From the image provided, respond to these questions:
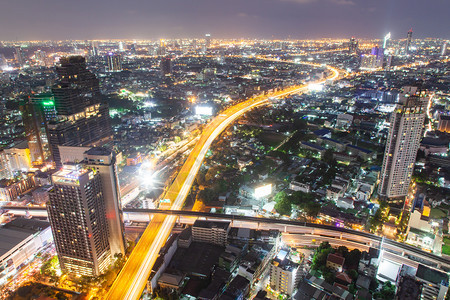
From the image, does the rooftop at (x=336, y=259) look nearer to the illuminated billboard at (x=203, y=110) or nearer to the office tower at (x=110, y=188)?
the office tower at (x=110, y=188)

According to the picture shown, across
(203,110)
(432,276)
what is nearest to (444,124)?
(432,276)

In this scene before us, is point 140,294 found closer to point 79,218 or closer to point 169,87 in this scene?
point 79,218

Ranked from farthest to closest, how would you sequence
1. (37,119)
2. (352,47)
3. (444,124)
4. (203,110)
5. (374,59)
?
(352,47) → (374,59) → (203,110) → (444,124) → (37,119)

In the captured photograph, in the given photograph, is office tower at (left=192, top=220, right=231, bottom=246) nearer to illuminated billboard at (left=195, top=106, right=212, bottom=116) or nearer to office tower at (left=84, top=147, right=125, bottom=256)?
office tower at (left=84, top=147, right=125, bottom=256)

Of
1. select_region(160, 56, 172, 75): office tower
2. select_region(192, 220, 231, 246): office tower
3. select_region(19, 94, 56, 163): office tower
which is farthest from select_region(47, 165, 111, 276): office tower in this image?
select_region(160, 56, 172, 75): office tower

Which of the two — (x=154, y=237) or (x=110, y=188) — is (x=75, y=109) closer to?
(x=110, y=188)

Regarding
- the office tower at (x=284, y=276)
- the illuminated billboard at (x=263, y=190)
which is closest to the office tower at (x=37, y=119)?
the illuminated billboard at (x=263, y=190)
